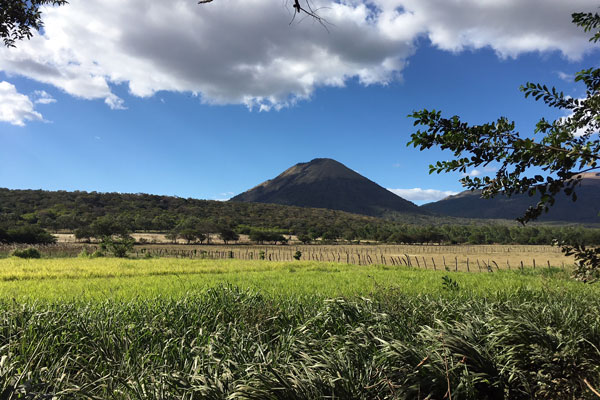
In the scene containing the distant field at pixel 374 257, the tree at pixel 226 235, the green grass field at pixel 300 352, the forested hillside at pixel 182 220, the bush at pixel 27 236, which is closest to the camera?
the green grass field at pixel 300 352

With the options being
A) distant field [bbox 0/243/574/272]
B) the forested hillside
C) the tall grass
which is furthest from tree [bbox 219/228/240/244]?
the tall grass

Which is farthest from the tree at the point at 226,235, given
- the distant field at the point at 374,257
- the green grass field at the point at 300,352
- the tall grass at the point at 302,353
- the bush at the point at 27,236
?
the tall grass at the point at 302,353

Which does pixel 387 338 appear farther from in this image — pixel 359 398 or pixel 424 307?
pixel 424 307

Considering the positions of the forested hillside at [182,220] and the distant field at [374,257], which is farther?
the forested hillside at [182,220]

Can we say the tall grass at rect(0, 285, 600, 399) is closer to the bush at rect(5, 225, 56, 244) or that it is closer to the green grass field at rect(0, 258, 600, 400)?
the green grass field at rect(0, 258, 600, 400)

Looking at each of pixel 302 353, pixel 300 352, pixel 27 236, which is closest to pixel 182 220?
pixel 27 236

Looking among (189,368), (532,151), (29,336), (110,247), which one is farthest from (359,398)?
(110,247)

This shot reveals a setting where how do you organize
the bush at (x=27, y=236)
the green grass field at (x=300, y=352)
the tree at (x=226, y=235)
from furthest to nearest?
the tree at (x=226, y=235)
the bush at (x=27, y=236)
the green grass field at (x=300, y=352)

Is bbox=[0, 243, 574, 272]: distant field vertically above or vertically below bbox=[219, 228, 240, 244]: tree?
below

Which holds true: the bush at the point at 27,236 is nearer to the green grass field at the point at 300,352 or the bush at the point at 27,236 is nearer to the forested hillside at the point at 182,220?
the forested hillside at the point at 182,220

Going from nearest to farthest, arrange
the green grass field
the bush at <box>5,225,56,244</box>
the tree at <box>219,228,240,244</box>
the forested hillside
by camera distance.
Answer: the green grass field < the bush at <box>5,225,56,244</box> < the forested hillside < the tree at <box>219,228,240,244</box>

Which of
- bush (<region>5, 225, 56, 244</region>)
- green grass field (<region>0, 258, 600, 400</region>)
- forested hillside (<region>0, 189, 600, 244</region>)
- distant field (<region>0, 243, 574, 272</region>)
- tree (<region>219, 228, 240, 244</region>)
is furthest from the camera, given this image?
tree (<region>219, 228, 240, 244</region>)

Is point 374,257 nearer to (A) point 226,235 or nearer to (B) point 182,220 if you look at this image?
(A) point 226,235

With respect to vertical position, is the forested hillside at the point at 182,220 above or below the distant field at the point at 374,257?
above
